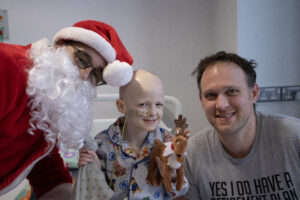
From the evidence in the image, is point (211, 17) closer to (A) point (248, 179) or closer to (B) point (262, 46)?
(B) point (262, 46)

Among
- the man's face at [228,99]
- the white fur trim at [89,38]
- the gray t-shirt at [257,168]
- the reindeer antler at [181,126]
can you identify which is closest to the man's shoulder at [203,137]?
the gray t-shirt at [257,168]

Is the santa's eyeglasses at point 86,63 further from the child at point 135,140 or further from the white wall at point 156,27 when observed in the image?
the white wall at point 156,27

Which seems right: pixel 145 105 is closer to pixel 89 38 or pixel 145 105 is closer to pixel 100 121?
pixel 89 38

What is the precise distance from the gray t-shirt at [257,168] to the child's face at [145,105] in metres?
0.38

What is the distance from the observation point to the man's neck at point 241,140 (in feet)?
4.11

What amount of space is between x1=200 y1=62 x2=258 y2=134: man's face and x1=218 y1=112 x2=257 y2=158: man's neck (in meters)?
0.04

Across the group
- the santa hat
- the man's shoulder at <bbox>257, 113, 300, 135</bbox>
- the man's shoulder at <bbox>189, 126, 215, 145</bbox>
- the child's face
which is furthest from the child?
the man's shoulder at <bbox>257, 113, 300, 135</bbox>

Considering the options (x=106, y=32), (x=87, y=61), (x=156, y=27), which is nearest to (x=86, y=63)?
(x=87, y=61)

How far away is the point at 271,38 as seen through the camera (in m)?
2.08

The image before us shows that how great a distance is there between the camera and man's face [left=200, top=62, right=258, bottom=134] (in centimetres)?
119

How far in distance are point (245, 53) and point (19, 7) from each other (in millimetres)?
2200

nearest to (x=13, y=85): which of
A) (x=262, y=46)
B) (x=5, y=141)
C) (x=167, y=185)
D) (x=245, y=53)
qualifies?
(x=5, y=141)

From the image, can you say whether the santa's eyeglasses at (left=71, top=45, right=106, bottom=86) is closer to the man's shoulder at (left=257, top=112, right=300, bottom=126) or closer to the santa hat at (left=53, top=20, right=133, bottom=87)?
the santa hat at (left=53, top=20, right=133, bottom=87)

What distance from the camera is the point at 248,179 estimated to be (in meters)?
1.20
